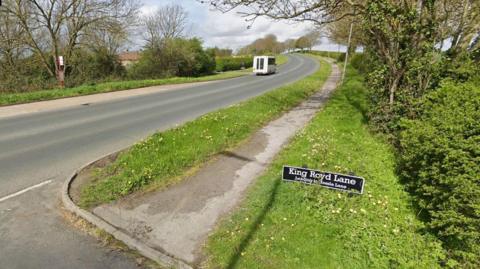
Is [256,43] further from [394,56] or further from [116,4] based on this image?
[394,56]

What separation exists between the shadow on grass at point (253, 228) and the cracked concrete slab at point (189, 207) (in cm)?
43

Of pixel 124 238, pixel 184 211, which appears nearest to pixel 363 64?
pixel 184 211

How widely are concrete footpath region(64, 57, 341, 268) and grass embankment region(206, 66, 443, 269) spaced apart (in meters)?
0.24

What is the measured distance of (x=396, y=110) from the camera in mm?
7336

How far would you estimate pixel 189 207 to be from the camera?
14.9 feet

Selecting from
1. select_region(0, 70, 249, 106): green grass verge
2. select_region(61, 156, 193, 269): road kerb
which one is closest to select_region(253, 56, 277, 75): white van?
select_region(0, 70, 249, 106): green grass verge

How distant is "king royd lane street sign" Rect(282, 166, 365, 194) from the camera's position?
4.01 meters

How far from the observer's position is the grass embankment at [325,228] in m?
3.28

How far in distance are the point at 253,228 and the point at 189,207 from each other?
118 cm

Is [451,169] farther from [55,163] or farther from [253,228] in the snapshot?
[55,163]

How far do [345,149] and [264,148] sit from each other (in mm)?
1909

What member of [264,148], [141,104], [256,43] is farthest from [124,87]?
[256,43]

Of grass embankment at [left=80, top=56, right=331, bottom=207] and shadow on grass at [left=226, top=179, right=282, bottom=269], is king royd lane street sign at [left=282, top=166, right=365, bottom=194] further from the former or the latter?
grass embankment at [left=80, top=56, right=331, bottom=207]

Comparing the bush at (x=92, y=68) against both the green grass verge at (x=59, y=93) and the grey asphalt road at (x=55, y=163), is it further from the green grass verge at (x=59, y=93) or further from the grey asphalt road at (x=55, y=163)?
the grey asphalt road at (x=55, y=163)
